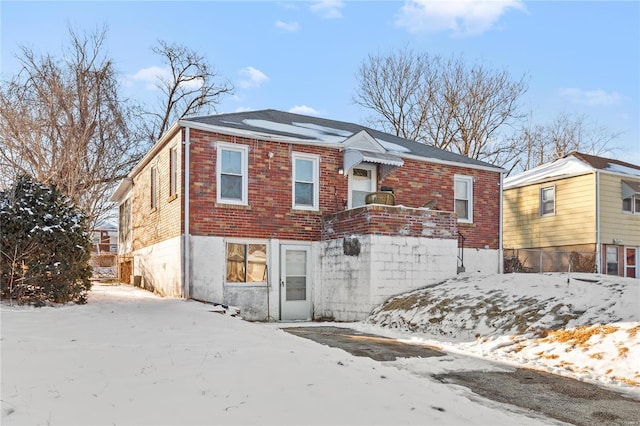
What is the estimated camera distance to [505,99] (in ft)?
97.5

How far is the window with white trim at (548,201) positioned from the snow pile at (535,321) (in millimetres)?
10154

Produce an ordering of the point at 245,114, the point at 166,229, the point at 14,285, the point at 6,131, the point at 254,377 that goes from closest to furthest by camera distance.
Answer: the point at 254,377
the point at 14,285
the point at 166,229
the point at 245,114
the point at 6,131

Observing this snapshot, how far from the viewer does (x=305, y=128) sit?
14.8 metres

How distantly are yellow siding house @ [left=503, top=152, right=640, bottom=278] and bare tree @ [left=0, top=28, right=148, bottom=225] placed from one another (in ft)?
55.9

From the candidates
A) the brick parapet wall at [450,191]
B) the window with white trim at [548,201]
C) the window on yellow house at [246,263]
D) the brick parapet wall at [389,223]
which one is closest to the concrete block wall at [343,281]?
the brick parapet wall at [389,223]

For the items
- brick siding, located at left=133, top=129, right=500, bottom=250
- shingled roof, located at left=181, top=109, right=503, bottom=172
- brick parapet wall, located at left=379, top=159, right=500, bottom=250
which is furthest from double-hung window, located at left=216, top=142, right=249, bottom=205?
brick parapet wall, located at left=379, top=159, right=500, bottom=250

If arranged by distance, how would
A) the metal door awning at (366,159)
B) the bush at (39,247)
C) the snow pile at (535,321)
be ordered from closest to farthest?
the snow pile at (535,321)
the bush at (39,247)
the metal door awning at (366,159)

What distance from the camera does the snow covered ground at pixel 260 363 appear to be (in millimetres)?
3832

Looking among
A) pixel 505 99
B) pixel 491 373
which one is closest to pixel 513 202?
pixel 505 99

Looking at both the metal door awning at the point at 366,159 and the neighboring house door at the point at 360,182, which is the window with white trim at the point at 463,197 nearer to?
the metal door awning at the point at 366,159

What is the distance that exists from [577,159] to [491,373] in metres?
16.8

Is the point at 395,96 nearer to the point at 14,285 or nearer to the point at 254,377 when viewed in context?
the point at 14,285

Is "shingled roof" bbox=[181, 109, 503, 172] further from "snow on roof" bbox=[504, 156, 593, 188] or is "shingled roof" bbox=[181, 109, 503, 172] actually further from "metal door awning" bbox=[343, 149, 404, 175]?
"snow on roof" bbox=[504, 156, 593, 188]

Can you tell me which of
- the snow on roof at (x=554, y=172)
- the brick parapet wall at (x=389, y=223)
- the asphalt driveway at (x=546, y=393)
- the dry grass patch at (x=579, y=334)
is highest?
the snow on roof at (x=554, y=172)
